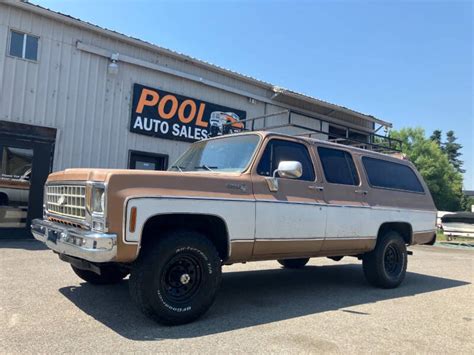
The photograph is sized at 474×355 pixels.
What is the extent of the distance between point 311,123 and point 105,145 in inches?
333

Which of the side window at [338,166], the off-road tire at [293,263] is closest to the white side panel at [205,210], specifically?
the side window at [338,166]

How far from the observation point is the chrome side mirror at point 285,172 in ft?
16.1

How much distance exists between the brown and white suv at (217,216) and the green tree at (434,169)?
1954 inches

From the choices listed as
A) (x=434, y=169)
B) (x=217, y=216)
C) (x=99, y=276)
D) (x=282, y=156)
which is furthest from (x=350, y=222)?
(x=434, y=169)

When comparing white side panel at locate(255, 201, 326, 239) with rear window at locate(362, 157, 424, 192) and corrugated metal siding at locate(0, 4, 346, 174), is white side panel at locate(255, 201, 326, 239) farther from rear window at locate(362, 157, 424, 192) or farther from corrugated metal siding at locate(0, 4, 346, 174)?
corrugated metal siding at locate(0, 4, 346, 174)

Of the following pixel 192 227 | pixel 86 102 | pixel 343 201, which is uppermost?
pixel 86 102

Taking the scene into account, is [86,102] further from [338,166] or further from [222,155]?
[338,166]

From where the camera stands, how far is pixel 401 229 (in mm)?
7184

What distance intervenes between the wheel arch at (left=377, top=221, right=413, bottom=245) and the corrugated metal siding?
24.2ft

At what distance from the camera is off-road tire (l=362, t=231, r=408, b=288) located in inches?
259

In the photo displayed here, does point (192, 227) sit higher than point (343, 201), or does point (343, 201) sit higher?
point (343, 201)

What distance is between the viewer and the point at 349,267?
9.09 meters

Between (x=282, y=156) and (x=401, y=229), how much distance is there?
2979 mm

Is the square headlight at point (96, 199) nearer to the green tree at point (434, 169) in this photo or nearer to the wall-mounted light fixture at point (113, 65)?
the wall-mounted light fixture at point (113, 65)
